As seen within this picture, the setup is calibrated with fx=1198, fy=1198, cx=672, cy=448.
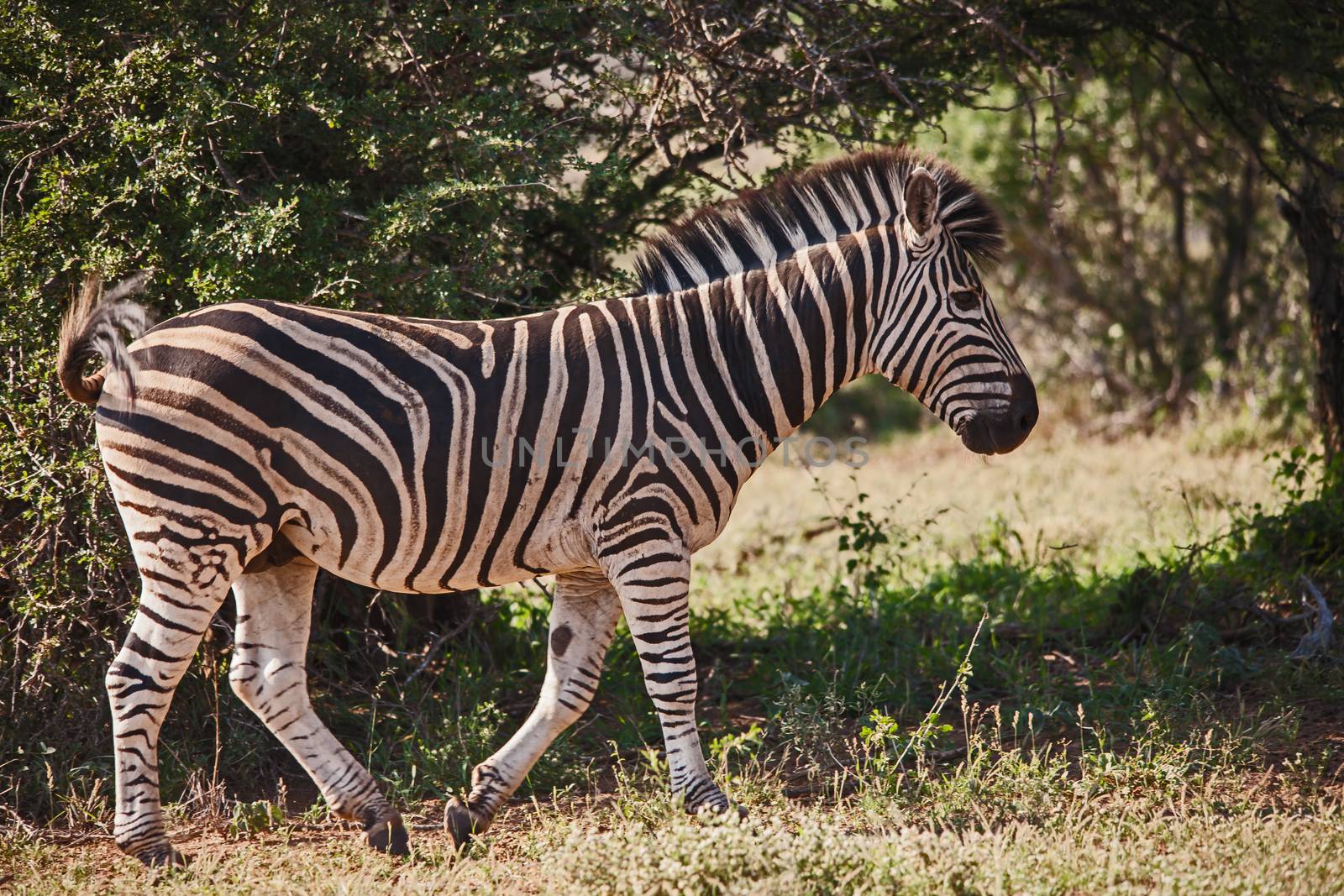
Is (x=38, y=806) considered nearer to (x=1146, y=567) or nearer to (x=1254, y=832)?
(x=1254, y=832)

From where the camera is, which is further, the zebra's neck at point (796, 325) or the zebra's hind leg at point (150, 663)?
the zebra's neck at point (796, 325)

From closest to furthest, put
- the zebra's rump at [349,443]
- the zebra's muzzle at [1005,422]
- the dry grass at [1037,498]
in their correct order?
the zebra's rump at [349,443]
the zebra's muzzle at [1005,422]
the dry grass at [1037,498]

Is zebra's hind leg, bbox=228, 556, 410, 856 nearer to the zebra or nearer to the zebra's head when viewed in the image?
the zebra

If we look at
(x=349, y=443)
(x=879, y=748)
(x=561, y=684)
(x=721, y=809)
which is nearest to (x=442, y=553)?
(x=349, y=443)

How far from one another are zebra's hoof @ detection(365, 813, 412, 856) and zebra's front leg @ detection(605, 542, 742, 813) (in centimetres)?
108

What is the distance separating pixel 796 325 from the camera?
4770mm

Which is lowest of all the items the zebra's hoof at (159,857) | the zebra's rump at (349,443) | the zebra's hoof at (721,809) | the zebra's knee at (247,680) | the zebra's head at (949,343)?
the zebra's hoof at (159,857)

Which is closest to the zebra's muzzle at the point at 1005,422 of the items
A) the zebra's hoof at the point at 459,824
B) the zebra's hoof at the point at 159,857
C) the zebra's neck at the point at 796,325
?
the zebra's neck at the point at 796,325

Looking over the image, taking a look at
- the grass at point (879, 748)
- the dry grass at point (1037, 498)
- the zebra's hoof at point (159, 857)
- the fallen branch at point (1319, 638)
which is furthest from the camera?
the dry grass at point (1037, 498)

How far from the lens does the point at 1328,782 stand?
4.91m

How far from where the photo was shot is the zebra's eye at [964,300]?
478 cm

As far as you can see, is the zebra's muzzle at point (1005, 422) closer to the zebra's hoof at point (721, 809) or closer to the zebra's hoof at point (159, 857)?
the zebra's hoof at point (721, 809)

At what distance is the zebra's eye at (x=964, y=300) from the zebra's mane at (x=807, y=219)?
28 cm

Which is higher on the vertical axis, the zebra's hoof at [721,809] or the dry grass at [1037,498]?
the dry grass at [1037,498]
